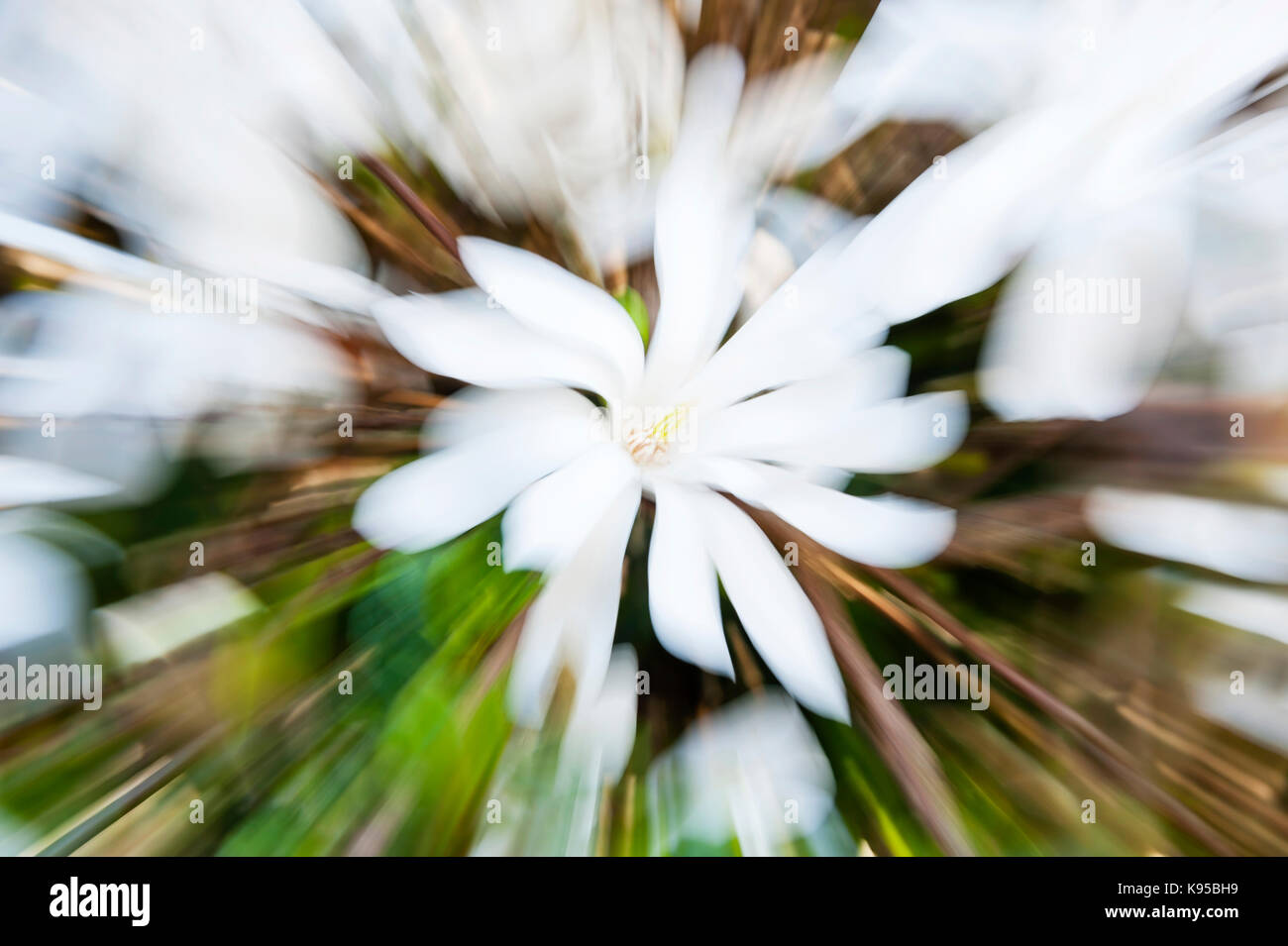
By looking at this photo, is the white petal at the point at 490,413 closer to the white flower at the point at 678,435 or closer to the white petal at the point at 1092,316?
the white flower at the point at 678,435

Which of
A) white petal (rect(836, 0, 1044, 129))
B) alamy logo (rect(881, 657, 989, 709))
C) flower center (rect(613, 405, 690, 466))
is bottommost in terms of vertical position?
alamy logo (rect(881, 657, 989, 709))

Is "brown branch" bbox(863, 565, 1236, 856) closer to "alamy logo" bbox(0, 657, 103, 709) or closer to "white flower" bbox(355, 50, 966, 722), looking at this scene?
"white flower" bbox(355, 50, 966, 722)

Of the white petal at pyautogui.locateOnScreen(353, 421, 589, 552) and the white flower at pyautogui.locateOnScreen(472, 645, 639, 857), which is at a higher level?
the white petal at pyautogui.locateOnScreen(353, 421, 589, 552)

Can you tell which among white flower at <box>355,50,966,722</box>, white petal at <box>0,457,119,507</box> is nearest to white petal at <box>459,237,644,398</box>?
white flower at <box>355,50,966,722</box>
